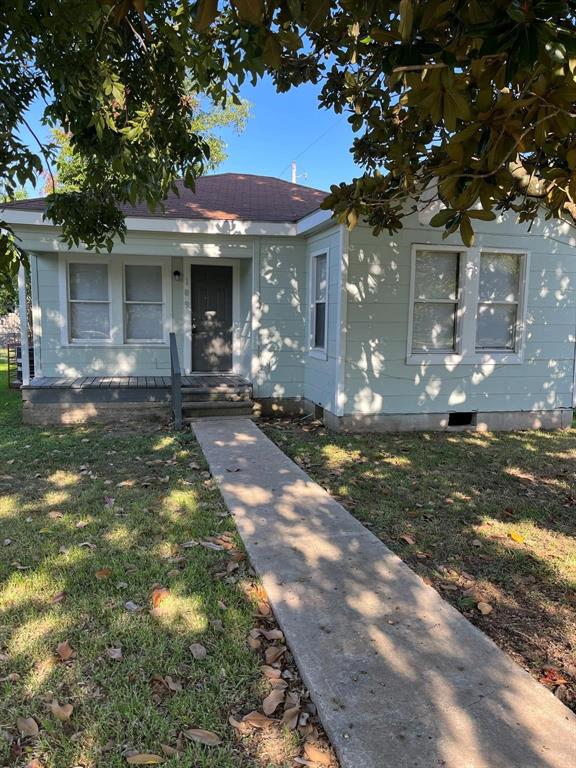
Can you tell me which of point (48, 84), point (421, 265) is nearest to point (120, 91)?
point (48, 84)

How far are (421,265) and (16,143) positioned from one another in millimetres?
5547

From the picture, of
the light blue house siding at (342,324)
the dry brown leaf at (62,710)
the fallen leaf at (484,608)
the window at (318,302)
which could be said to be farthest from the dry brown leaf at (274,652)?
the window at (318,302)

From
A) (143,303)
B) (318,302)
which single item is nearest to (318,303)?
(318,302)

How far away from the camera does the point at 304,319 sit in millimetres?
8719

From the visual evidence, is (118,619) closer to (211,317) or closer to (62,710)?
(62,710)

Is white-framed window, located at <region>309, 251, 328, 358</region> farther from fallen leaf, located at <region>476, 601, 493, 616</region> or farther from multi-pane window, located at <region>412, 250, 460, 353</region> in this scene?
fallen leaf, located at <region>476, 601, 493, 616</region>

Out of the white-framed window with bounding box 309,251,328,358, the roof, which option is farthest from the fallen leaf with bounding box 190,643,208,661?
the roof

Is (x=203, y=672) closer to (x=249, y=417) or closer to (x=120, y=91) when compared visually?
(x=120, y=91)

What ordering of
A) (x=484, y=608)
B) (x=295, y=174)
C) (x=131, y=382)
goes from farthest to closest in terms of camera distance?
1. (x=295, y=174)
2. (x=131, y=382)
3. (x=484, y=608)

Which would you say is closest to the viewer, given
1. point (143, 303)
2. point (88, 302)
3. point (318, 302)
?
point (318, 302)

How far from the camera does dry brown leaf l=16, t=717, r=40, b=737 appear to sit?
2029 mm

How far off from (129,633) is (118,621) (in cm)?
13

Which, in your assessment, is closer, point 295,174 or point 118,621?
point 118,621

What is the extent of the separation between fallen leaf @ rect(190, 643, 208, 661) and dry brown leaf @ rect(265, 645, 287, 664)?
29cm
